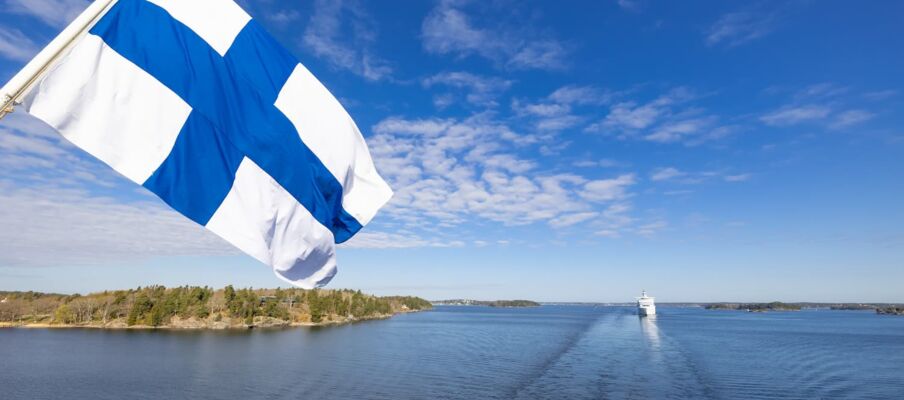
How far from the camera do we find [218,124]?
553 cm

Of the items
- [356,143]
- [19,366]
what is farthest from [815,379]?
[19,366]

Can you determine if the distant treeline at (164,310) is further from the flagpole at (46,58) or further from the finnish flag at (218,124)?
the flagpole at (46,58)

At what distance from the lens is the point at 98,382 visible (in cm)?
4441

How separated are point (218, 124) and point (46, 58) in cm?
172

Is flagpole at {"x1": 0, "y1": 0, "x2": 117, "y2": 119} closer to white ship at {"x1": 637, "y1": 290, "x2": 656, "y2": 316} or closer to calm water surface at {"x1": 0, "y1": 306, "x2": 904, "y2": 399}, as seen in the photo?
calm water surface at {"x1": 0, "y1": 306, "x2": 904, "y2": 399}

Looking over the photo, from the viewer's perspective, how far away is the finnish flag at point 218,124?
471cm

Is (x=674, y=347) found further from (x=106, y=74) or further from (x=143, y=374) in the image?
(x=106, y=74)

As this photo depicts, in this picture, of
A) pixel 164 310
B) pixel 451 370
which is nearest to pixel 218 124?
pixel 451 370

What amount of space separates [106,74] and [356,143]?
2741 mm

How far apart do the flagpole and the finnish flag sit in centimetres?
3

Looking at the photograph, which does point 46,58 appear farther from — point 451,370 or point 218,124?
point 451,370

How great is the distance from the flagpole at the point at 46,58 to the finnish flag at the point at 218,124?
29mm

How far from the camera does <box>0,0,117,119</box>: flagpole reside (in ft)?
12.3

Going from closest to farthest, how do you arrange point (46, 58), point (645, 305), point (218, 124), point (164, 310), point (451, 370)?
point (46, 58), point (218, 124), point (451, 370), point (164, 310), point (645, 305)
